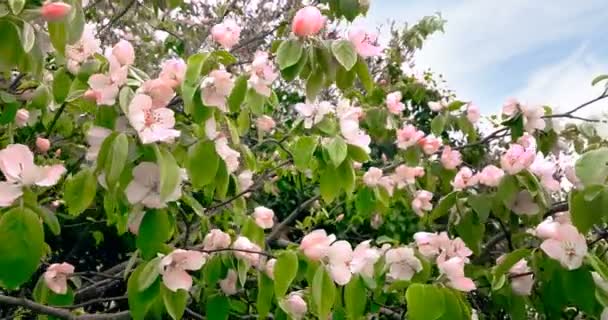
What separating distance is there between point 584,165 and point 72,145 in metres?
1.87

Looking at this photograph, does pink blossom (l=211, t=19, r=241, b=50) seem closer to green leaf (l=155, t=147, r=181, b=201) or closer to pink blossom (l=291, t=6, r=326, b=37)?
pink blossom (l=291, t=6, r=326, b=37)

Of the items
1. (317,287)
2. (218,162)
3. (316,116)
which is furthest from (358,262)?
(316,116)

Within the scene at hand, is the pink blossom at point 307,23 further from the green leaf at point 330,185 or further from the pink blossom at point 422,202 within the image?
the pink blossom at point 422,202

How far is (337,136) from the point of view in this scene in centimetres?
163

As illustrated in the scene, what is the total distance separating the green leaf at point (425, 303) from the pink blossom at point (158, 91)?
506 mm

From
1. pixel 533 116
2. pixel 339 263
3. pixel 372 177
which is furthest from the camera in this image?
pixel 372 177

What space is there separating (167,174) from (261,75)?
0.51 m

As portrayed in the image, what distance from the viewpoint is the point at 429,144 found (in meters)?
2.34

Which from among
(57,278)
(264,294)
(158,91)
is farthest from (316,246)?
(57,278)

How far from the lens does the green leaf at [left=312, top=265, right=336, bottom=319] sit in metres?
1.23

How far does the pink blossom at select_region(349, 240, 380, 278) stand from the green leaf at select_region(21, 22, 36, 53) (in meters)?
0.64

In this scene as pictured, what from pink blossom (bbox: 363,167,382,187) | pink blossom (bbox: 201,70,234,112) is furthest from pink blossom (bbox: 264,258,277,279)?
pink blossom (bbox: 363,167,382,187)

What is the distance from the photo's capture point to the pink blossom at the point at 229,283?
1564 millimetres

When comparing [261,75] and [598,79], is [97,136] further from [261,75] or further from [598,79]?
[598,79]
